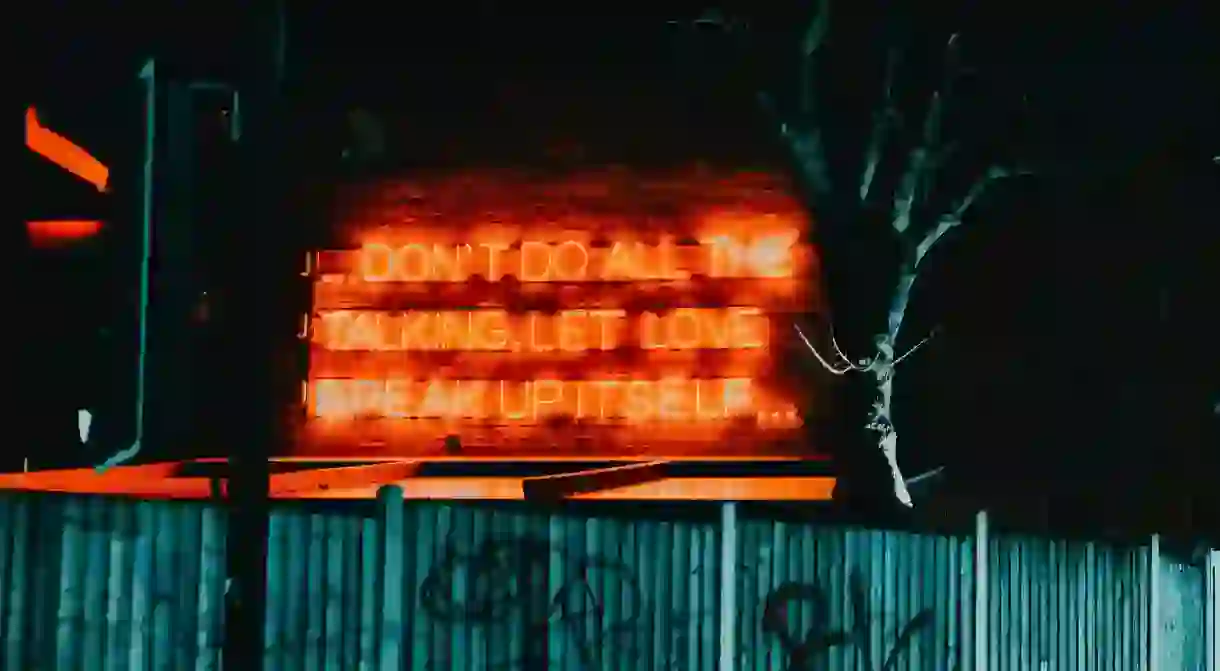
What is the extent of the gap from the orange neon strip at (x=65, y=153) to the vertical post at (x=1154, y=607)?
13.1m

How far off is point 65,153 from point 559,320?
6564 millimetres

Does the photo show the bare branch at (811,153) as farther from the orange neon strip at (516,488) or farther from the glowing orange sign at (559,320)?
the orange neon strip at (516,488)

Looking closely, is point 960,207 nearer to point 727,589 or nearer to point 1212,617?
point 1212,617

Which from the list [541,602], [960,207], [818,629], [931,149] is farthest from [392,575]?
[960,207]

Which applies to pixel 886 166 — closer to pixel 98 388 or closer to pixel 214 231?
pixel 214 231

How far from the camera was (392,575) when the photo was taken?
599cm

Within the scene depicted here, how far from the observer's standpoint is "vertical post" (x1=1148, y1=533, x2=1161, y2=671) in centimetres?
988

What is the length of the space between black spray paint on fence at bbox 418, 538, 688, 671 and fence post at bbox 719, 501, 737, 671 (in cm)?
37

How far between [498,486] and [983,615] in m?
9.09

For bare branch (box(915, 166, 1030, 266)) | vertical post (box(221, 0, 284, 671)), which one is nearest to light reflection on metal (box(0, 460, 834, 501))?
bare branch (box(915, 166, 1030, 266))

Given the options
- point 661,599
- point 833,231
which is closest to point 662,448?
point 833,231

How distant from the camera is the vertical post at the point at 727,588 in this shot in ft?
21.5

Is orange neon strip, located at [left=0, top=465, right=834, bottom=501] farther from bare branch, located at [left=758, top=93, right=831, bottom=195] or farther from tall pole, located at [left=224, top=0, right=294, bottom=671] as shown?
tall pole, located at [left=224, top=0, right=294, bottom=671]

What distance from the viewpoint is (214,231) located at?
16797mm
